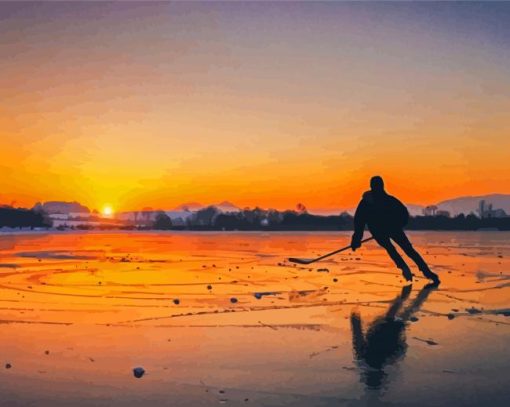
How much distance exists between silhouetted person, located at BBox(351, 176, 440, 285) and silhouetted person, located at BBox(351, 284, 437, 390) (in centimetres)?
344

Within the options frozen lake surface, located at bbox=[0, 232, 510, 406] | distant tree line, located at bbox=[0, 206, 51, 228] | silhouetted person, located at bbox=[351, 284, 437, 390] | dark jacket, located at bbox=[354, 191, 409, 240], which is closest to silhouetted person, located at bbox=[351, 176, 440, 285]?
dark jacket, located at bbox=[354, 191, 409, 240]

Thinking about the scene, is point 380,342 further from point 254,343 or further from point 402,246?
point 402,246

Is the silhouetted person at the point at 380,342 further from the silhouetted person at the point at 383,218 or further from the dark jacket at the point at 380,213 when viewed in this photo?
the dark jacket at the point at 380,213

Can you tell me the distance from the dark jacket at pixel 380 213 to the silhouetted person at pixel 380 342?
367 cm

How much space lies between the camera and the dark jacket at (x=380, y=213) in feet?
42.0

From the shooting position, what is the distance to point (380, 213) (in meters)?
12.9

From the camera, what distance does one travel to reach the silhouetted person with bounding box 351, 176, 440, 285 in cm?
1275

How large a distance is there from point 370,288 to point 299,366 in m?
6.56

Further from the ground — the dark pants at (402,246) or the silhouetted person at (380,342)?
the dark pants at (402,246)

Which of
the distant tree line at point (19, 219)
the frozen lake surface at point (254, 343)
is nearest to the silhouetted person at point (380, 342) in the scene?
the frozen lake surface at point (254, 343)

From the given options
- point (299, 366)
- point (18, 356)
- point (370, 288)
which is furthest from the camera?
point (370, 288)

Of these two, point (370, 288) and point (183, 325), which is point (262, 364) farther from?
point (370, 288)

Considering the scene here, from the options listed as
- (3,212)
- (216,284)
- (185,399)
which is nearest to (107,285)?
(216,284)

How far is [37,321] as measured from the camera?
7898mm
